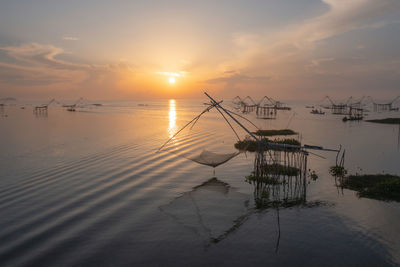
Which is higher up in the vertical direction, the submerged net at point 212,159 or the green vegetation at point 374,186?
the submerged net at point 212,159

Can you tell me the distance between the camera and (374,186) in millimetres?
9930

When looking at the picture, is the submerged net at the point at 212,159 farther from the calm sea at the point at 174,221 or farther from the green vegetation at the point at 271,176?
the green vegetation at the point at 271,176

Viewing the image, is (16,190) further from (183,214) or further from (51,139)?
(51,139)

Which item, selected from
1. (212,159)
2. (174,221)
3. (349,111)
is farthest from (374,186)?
(349,111)

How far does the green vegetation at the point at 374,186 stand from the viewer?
9.13 metres

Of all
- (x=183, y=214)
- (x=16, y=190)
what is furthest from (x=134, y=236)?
(x=16, y=190)

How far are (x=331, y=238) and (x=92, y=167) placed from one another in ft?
36.9

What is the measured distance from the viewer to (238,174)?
12.4 metres

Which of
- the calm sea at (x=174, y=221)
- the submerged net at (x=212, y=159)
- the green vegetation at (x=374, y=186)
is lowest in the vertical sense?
the calm sea at (x=174, y=221)

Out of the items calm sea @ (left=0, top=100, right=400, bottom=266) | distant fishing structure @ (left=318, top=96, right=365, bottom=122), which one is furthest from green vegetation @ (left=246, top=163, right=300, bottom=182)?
distant fishing structure @ (left=318, top=96, right=365, bottom=122)

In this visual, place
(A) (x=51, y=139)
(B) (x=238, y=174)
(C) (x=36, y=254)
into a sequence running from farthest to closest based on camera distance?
(A) (x=51, y=139)
(B) (x=238, y=174)
(C) (x=36, y=254)

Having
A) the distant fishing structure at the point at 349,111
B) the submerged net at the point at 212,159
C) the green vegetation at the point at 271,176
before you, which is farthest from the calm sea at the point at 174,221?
the distant fishing structure at the point at 349,111

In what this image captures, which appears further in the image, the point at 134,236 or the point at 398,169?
the point at 398,169

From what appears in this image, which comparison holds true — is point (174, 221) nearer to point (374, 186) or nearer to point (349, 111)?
point (374, 186)
